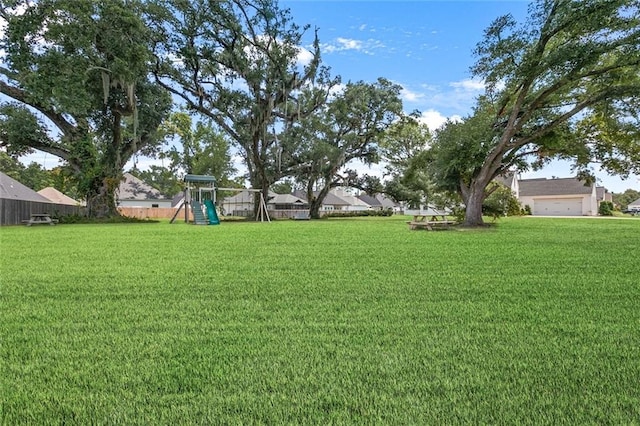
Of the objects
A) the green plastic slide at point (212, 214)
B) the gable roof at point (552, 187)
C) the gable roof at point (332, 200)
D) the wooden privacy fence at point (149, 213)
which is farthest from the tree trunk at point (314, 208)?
the gable roof at point (332, 200)

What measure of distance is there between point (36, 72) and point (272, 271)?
15.7 metres

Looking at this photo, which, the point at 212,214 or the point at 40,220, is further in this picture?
the point at 212,214

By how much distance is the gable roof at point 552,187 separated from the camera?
3756 centimetres

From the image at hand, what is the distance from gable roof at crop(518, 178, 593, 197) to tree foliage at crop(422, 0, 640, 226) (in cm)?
2535

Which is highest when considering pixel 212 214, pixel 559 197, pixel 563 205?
pixel 559 197

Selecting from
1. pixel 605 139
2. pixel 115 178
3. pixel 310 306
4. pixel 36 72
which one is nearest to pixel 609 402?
pixel 310 306

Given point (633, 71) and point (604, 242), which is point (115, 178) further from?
point (633, 71)

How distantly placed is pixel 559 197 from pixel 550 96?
2933 centimetres

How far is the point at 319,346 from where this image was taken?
97.0 inches

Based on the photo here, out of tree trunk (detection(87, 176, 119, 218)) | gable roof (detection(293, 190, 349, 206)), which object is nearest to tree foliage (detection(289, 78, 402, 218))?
tree trunk (detection(87, 176, 119, 218))

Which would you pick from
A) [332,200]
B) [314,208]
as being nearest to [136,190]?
[314,208]

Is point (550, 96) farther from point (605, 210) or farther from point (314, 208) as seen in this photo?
point (605, 210)

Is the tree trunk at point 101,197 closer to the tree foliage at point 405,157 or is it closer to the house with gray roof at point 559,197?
the tree foliage at point 405,157

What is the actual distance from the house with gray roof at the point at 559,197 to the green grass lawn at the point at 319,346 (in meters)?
38.2
